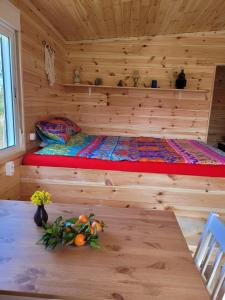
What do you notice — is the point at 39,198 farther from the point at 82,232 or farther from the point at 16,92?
the point at 16,92

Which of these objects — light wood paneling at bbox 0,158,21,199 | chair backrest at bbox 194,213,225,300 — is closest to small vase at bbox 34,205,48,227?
chair backrest at bbox 194,213,225,300

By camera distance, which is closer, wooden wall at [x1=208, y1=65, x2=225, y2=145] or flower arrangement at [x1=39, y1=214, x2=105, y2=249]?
flower arrangement at [x1=39, y1=214, x2=105, y2=249]

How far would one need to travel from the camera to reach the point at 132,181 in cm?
217

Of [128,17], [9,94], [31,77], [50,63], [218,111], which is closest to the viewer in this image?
[9,94]

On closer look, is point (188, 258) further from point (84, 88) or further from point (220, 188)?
point (84, 88)

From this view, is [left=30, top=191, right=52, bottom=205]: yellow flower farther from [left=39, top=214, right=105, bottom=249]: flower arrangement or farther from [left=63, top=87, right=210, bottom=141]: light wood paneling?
[left=63, top=87, right=210, bottom=141]: light wood paneling

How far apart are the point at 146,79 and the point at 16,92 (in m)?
2.36

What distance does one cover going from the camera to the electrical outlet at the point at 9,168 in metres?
1.99

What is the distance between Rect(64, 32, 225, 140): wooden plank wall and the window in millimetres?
1829

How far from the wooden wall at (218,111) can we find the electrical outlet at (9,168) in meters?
4.67

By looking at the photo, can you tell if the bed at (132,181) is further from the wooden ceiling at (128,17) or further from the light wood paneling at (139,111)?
the light wood paneling at (139,111)

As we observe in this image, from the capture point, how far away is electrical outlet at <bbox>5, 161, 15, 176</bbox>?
1993 mm

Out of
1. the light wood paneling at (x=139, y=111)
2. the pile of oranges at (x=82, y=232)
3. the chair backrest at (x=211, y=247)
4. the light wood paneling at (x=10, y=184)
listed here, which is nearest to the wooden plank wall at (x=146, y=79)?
the light wood paneling at (x=139, y=111)

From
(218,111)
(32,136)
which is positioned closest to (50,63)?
(32,136)
